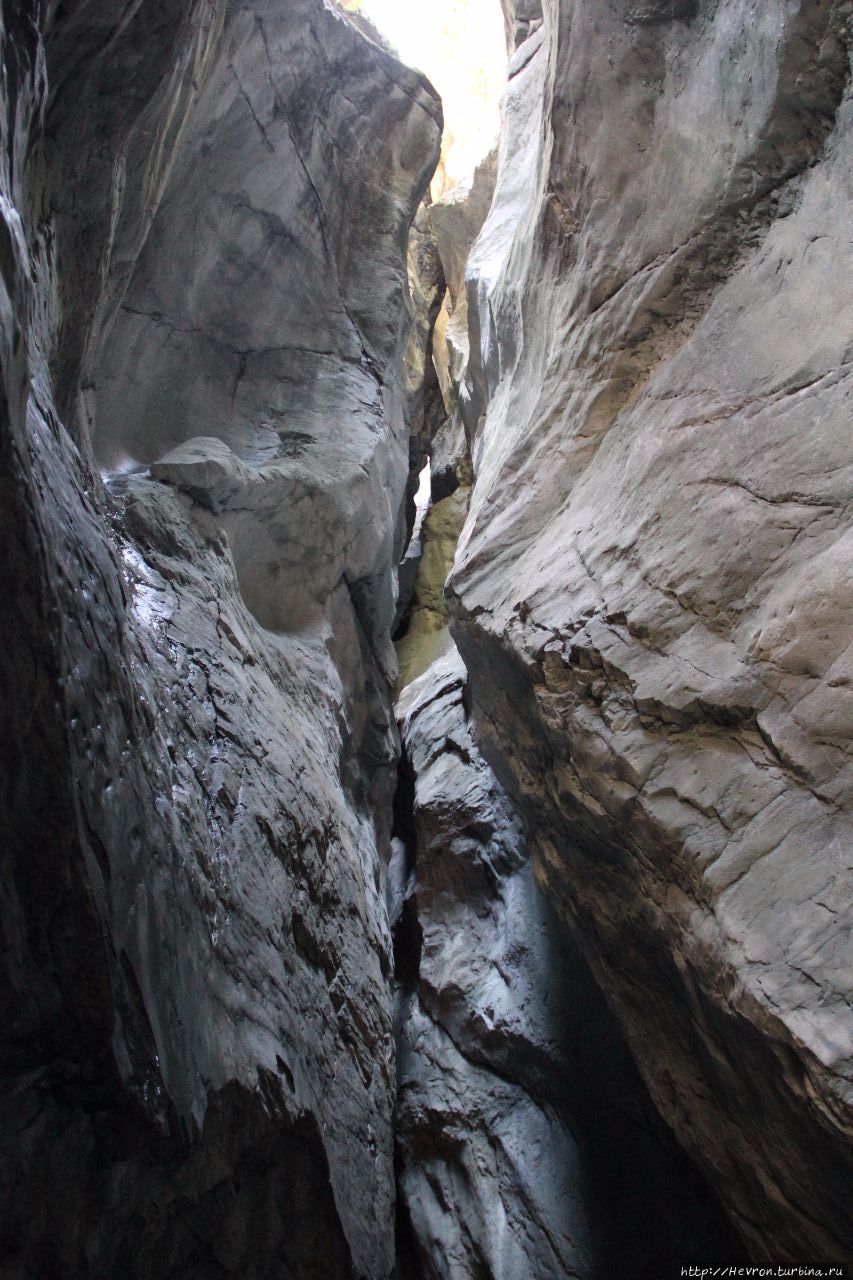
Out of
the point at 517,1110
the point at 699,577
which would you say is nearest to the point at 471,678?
the point at 517,1110

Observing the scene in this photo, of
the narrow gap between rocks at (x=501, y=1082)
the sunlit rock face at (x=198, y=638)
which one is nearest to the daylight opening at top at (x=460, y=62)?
the sunlit rock face at (x=198, y=638)

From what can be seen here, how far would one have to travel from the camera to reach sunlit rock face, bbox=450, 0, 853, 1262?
2.67 meters

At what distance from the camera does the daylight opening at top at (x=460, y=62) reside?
17.0 metres

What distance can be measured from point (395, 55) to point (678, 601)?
779 cm

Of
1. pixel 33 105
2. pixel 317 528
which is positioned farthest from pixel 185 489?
pixel 33 105

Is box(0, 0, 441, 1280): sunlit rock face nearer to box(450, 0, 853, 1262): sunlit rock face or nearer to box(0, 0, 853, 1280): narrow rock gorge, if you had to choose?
box(0, 0, 853, 1280): narrow rock gorge

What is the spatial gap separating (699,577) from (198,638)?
2.38 metres

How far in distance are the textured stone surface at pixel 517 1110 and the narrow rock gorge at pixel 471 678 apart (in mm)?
26

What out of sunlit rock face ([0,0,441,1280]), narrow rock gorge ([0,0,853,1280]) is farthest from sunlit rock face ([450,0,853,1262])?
sunlit rock face ([0,0,441,1280])

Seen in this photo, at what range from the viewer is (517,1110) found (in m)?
5.21

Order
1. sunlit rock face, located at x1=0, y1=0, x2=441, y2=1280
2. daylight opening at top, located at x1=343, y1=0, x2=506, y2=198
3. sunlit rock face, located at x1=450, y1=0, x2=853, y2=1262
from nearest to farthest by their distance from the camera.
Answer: sunlit rock face, located at x1=0, y1=0, x2=441, y2=1280, sunlit rock face, located at x1=450, y1=0, x2=853, y2=1262, daylight opening at top, located at x1=343, y1=0, x2=506, y2=198

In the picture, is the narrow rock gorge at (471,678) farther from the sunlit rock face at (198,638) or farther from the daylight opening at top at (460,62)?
the daylight opening at top at (460,62)

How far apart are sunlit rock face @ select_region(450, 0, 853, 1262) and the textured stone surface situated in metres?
0.89

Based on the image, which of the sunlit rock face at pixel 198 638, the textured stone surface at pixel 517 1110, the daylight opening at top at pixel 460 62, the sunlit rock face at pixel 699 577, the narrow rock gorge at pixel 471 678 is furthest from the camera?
the daylight opening at top at pixel 460 62
